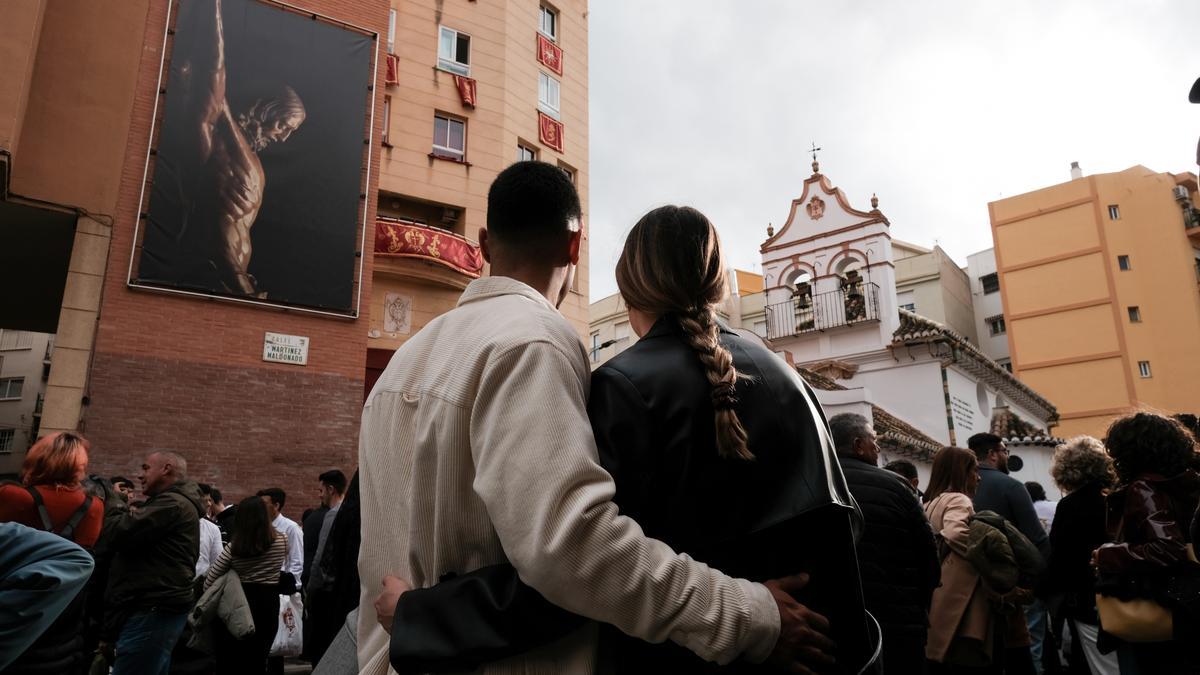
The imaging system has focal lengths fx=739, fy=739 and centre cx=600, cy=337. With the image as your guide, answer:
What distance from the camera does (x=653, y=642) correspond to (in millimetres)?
1394

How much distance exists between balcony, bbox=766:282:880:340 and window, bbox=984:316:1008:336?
23270 millimetres

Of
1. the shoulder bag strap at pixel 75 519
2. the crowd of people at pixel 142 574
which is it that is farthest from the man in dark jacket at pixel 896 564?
the shoulder bag strap at pixel 75 519

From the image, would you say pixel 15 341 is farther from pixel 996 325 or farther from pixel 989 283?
pixel 989 283

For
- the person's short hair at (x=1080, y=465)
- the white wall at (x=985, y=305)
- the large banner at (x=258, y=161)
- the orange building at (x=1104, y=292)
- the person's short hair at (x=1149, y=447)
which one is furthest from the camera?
the white wall at (x=985, y=305)

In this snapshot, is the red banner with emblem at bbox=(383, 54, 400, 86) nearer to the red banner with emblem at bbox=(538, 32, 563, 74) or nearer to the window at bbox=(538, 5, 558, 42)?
the red banner with emblem at bbox=(538, 32, 563, 74)

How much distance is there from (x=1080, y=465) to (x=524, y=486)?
17.5 ft

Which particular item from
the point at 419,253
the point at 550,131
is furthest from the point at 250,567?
the point at 550,131

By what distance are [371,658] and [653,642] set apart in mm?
688

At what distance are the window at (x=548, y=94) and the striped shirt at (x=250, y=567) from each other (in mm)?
16819

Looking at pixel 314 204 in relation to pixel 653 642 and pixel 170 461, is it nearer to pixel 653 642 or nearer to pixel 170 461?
pixel 170 461

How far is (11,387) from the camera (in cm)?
2478

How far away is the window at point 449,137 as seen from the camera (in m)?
19.0

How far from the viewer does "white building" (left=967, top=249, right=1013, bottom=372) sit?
140 feet

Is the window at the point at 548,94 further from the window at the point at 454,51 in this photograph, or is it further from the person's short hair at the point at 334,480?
the person's short hair at the point at 334,480
